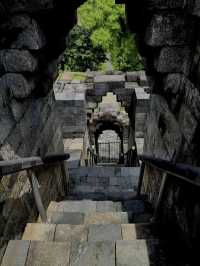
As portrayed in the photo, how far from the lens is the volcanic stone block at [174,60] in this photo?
277cm

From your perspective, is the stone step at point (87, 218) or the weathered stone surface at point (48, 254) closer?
the weathered stone surface at point (48, 254)

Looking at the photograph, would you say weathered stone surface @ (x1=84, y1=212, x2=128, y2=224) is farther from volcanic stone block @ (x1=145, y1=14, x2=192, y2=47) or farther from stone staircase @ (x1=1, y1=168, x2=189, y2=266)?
volcanic stone block @ (x1=145, y1=14, x2=192, y2=47)

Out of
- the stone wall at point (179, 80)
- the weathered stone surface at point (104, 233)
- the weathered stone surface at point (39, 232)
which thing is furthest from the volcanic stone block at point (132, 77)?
the weathered stone surface at point (39, 232)

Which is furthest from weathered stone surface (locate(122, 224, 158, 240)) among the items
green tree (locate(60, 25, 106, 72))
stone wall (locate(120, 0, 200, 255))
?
green tree (locate(60, 25, 106, 72))

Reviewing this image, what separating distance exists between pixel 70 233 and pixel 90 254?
52 centimetres

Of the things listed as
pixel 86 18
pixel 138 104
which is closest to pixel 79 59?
pixel 86 18

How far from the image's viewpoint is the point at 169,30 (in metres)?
2.73

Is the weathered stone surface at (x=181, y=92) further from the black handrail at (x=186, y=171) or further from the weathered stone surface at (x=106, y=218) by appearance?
the weathered stone surface at (x=106, y=218)

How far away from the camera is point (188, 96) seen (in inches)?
103

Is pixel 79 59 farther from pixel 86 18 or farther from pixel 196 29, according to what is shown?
pixel 196 29

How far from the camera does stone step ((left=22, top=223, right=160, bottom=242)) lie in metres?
2.80

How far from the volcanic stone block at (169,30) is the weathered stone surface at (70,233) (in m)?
2.16

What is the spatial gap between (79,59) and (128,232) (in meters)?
15.0

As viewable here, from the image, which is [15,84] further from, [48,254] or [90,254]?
[90,254]
